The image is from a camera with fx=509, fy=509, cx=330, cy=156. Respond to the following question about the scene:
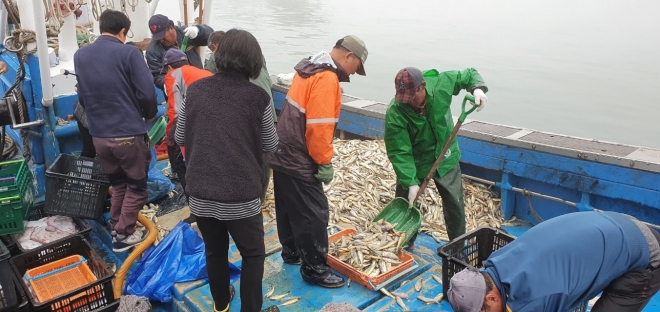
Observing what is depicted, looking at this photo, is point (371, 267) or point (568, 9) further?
point (568, 9)

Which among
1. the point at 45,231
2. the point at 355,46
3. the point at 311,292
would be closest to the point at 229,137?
the point at 355,46

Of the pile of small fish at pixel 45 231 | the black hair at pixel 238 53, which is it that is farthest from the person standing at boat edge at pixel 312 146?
the pile of small fish at pixel 45 231

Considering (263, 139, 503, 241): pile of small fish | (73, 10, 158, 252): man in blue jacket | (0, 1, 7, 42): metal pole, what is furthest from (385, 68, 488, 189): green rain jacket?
(0, 1, 7, 42): metal pole

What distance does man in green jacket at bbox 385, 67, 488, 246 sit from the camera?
3.95 meters

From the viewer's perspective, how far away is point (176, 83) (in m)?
4.27

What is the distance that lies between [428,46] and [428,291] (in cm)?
2489

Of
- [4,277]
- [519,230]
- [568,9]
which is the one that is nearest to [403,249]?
[519,230]

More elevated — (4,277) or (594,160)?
(594,160)

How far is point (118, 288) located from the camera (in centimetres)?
411

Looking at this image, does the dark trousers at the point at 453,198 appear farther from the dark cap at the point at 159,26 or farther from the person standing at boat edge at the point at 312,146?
the dark cap at the point at 159,26

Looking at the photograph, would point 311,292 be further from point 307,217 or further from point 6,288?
point 6,288

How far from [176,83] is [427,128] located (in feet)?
6.96

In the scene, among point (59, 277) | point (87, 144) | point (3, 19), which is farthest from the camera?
point (3, 19)

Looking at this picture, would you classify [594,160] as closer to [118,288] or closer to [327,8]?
[118,288]
